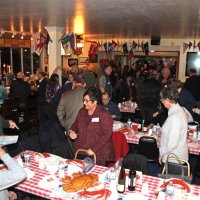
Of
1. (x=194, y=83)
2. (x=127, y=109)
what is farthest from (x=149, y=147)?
(x=194, y=83)

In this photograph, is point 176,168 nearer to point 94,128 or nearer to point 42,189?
point 94,128

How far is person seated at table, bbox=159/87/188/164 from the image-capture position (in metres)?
3.21

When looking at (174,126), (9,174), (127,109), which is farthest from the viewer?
(127,109)

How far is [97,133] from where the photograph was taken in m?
3.39

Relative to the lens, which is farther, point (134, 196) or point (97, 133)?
point (97, 133)

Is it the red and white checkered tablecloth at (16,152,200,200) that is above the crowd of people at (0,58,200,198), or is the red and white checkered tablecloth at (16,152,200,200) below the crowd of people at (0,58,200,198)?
below

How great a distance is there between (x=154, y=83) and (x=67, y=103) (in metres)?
2.17

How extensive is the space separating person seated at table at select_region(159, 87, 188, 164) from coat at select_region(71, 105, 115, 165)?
686mm

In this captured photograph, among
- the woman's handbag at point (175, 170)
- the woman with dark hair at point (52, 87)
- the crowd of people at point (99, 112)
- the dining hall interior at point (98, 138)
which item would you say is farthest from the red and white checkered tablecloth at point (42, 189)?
the woman with dark hair at point (52, 87)

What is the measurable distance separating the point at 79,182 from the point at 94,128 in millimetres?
826

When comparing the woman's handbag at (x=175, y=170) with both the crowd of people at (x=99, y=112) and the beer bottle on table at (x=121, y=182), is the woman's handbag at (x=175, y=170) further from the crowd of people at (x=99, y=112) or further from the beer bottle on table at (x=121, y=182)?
the beer bottle on table at (x=121, y=182)

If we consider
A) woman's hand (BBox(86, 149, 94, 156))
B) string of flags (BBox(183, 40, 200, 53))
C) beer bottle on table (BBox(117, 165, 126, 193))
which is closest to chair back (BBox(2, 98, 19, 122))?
woman's hand (BBox(86, 149, 94, 156))

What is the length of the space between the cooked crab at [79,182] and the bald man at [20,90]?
468 centimetres

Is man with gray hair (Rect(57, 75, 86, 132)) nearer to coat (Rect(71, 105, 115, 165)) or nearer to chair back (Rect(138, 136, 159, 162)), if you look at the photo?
coat (Rect(71, 105, 115, 165))
